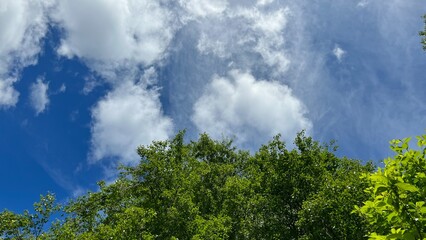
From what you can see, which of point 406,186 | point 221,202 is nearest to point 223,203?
point 221,202

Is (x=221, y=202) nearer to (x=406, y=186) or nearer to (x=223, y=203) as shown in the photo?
(x=223, y=203)

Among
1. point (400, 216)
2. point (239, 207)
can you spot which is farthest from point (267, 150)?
point (400, 216)

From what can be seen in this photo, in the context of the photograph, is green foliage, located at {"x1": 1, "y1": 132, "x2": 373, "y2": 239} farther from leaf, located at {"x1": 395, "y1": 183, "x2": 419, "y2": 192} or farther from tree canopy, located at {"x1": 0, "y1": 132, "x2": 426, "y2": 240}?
leaf, located at {"x1": 395, "y1": 183, "x2": 419, "y2": 192}

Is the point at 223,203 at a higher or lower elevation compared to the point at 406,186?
higher

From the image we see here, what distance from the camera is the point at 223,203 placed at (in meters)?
49.5

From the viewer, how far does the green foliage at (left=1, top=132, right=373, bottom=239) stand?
1314 inches

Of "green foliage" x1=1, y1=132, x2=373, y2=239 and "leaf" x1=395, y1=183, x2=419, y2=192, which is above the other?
"green foliage" x1=1, y1=132, x2=373, y2=239

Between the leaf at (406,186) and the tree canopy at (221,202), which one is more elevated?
the tree canopy at (221,202)

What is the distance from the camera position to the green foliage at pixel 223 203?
33375mm

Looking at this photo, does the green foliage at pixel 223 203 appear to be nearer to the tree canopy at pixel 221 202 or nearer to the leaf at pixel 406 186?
the tree canopy at pixel 221 202

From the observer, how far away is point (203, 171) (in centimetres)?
5278

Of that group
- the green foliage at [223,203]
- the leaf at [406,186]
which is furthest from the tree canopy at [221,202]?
the leaf at [406,186]

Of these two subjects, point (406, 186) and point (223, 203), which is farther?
point (223, 203)

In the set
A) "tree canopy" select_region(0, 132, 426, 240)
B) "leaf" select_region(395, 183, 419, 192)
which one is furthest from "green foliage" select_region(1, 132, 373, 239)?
"leaf" select_region(395, 183, 419, 192)
